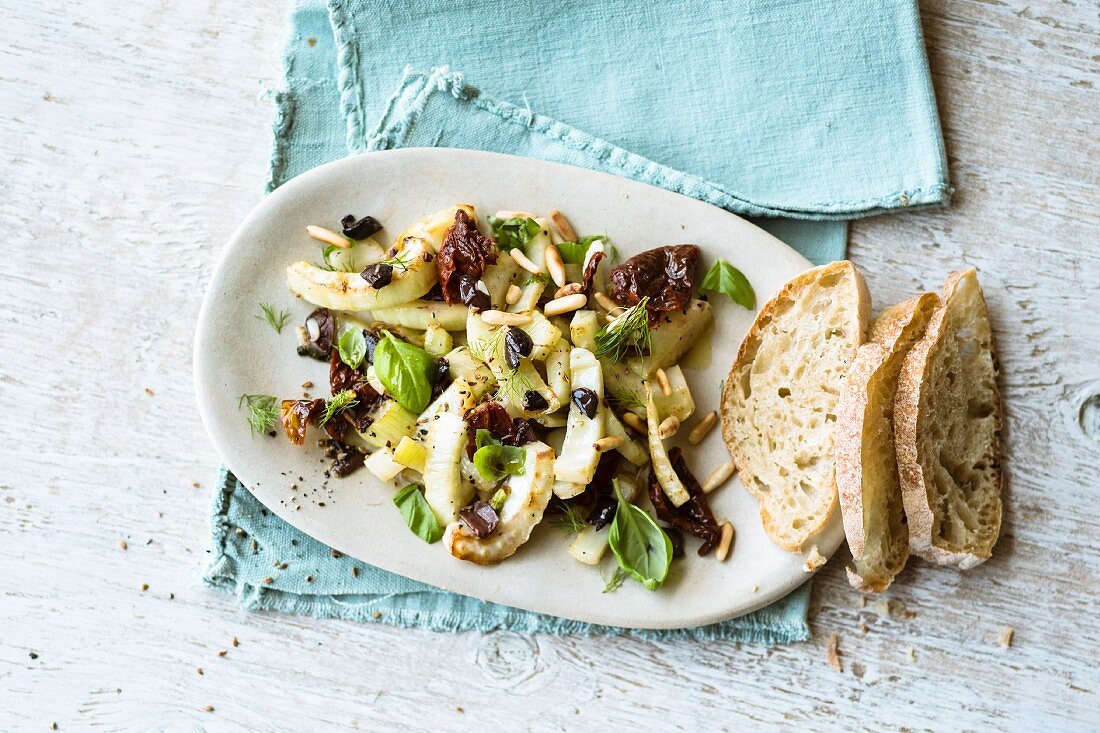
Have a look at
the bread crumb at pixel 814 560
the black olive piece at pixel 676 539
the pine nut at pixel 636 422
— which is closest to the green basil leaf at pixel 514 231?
the pine nut at pixel 636 422

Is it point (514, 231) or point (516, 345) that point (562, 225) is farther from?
point (516, 345)

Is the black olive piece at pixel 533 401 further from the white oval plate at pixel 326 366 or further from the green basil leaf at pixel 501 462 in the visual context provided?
the white oval plate at pixel 326 366

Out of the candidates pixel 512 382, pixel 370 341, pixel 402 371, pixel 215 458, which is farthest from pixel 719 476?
pixel 215 458

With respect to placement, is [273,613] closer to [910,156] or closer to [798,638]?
[798,638]

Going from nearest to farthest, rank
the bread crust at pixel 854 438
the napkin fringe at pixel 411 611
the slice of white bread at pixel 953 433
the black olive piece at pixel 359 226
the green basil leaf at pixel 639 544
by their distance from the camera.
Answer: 1. the bread crust at pixel 854 438
2. the slice of white bread at pixel 953 433
3. the green basil leaf at pixel 639 544
4. the black olive piece at pixel 359 226
5. the napkin fringe at pixel 411 611

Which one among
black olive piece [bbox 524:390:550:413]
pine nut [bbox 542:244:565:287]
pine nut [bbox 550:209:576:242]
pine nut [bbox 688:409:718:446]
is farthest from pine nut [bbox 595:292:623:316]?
pine nut [bbox 688:409:718:446]
